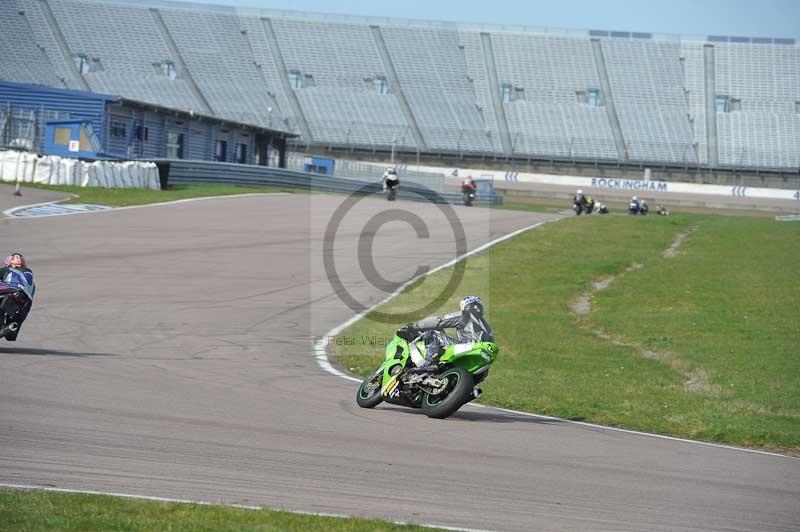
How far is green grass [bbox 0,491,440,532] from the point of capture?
5.84 meters

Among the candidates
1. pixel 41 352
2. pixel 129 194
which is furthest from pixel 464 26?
pixel 41 352

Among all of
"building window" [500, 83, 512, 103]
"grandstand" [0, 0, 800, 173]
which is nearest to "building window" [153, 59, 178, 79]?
"grandstand" [0, 0, 800, 173]

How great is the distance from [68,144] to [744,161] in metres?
50.6

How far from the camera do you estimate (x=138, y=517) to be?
6074mm

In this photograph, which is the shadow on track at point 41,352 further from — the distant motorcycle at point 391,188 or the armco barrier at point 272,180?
the distant motorcycle at point 391,188

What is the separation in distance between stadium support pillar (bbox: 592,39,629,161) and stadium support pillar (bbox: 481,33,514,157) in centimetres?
824

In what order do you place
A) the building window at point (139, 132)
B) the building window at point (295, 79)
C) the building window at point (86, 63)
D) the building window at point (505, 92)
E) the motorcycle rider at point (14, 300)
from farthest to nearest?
the building window at point (505, 92) < the building window at point (295, 79) < the building window at point (86, 63) < the building window at point (139, 132) < the motorcycle rider at point (14, 300)

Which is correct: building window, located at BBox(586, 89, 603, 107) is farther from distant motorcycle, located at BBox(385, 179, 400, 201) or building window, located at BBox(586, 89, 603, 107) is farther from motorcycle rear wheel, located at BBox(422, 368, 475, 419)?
motorcycle rear wheel, located at BBox(422, 368, 475, 419)

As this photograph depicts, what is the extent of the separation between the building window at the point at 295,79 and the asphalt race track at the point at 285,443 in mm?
60268

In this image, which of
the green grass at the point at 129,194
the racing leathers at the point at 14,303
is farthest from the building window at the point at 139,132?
the racing leathers at the point at 14,303

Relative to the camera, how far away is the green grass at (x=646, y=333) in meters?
12.8

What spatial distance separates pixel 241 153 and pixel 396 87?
66.9 ft

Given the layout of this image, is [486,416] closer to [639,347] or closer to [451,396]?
[451,396]

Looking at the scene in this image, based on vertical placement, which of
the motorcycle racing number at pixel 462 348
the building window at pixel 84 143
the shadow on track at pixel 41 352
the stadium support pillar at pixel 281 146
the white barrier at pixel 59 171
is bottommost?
the shadow on track at pixel 41 352
